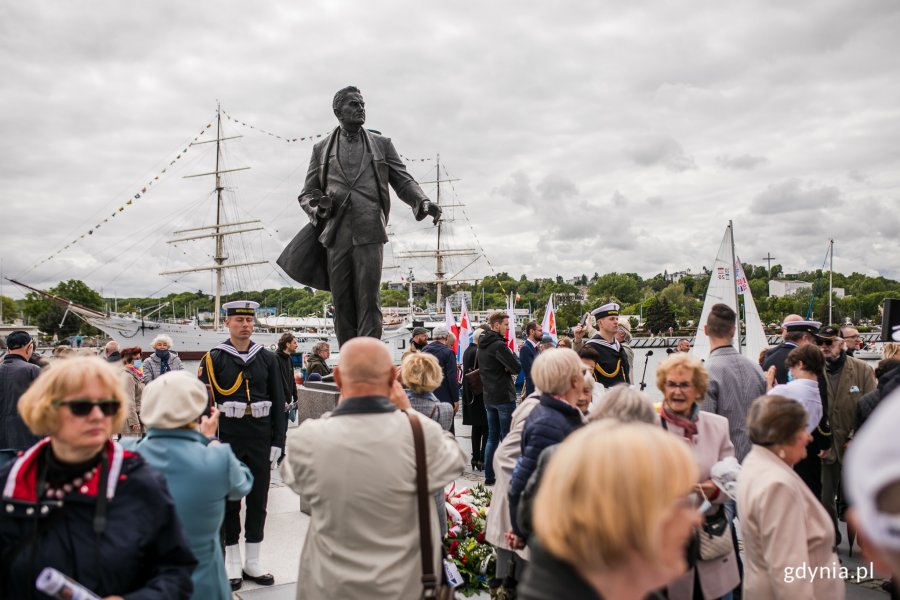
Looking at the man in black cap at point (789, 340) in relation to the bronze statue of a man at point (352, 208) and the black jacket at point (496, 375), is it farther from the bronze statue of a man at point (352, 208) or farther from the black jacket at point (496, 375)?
the bronze statue of a man at point (352, 208)

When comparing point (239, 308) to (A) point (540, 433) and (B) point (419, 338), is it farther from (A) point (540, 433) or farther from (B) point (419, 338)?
(B) point (419, 338)

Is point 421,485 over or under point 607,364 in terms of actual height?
under

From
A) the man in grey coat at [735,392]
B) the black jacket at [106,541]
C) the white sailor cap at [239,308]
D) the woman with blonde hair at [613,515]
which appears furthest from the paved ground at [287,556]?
the woman with blonde hair at [613,515]

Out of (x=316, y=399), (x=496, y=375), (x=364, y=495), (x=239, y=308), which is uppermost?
(x=239, y=308)

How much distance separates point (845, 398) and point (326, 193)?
5.62 meters

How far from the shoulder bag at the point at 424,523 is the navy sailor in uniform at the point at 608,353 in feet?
14.5

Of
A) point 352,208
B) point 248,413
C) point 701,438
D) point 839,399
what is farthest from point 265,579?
point 839,399

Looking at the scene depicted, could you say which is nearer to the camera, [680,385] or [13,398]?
[680,385]

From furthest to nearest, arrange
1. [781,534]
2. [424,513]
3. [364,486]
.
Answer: [781,534] → [424,513] → [364,486]

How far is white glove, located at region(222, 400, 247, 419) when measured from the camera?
18.3 ft

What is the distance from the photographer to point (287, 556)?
5926 mm

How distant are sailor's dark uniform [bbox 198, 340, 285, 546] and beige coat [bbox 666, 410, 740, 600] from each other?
3.44 m

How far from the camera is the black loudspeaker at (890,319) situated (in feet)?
20.4

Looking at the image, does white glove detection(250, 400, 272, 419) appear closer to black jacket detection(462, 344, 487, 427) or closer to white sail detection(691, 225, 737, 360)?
black jacket detection(462, 344, 487, 427)
